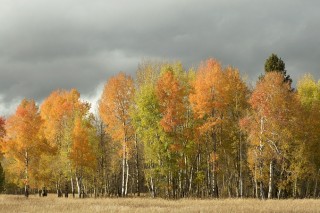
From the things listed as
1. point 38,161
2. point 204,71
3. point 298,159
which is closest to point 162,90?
point 204,71

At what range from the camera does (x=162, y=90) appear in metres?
40.6

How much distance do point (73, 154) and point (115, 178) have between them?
75.0 ft

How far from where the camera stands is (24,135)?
45406mm

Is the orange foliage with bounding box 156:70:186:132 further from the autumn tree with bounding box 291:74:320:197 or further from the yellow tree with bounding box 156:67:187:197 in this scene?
the autumn tree with bounding box 291:74:320:197

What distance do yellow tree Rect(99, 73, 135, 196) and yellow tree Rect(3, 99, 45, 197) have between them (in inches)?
344

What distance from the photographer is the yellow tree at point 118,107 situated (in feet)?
139

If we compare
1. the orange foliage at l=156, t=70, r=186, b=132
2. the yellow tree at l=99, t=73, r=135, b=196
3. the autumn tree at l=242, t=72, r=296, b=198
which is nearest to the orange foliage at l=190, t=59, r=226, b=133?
the orange foliage at l=156, t=70, r=186, b=132

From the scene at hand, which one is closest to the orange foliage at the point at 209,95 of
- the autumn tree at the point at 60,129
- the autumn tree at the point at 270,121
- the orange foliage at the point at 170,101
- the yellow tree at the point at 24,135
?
the orange foliage at the point at 170,101

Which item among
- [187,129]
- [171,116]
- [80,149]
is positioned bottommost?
[80,149]

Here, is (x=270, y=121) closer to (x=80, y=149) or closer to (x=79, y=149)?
(x=80, y=149)

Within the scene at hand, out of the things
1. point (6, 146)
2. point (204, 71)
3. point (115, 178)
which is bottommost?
point (115, 178)

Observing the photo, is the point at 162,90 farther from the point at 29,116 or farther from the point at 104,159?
the point at 104,159

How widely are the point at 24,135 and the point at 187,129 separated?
18.6 meters

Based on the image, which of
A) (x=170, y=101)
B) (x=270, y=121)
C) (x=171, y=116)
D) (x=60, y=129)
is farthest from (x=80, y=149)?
(x=270, y=121)
